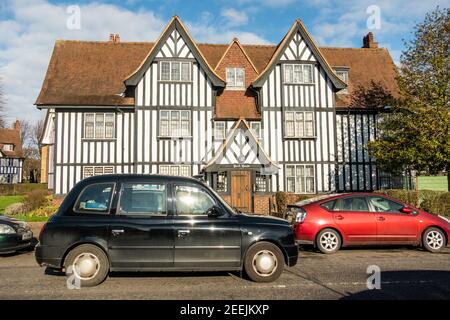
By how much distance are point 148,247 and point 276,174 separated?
13.7 meters

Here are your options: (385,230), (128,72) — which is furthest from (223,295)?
(128,72)

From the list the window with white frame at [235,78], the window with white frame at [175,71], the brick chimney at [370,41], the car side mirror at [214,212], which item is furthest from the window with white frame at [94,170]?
the brick chimney at [370,41]

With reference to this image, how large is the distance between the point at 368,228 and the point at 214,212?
5101 millimetres

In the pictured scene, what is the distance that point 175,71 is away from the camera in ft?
63.3

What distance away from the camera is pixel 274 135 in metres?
19.5

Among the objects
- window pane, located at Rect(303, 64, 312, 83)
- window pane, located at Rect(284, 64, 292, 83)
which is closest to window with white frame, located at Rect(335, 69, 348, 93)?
window pane, located at Rect(303, 64, 312, 83)

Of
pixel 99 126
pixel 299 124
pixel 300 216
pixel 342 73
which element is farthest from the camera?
pixel 342 73

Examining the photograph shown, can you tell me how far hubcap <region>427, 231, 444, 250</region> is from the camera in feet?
31.1

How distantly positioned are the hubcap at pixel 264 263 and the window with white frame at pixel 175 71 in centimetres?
1454

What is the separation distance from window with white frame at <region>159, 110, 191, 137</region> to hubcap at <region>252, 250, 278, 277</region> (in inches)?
529

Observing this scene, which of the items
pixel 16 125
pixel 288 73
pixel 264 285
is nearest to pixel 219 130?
pixel 288 73

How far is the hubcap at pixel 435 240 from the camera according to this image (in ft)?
31.1

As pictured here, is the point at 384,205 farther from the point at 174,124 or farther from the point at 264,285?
the point at 174,124
